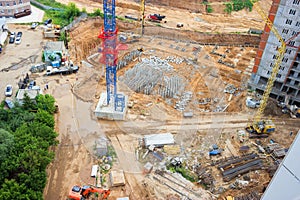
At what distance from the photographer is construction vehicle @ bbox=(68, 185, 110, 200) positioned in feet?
103

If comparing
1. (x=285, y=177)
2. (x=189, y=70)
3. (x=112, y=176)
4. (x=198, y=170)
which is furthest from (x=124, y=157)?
(x=285, y=177)

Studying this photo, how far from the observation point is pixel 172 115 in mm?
43938

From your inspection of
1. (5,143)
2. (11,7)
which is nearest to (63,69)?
(5,143)

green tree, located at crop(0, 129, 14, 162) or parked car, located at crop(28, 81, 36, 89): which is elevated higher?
green tree, located at crop(0, 129, 14, 162)

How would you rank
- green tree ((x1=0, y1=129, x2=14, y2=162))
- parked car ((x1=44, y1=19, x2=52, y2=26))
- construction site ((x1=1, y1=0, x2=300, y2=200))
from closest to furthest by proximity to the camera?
green tree ((x1=0, y1=129, x2=14, y2=162)) < construction site ((x1=1, y1=0, x2=300, y2=200)) < parked car ((x1=44, y1=19, x2=52, y2=26))

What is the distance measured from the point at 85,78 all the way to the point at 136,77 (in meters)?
8.73

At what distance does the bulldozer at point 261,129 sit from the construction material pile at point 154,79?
40.8 ft

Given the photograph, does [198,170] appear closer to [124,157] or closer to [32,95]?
[124,157]

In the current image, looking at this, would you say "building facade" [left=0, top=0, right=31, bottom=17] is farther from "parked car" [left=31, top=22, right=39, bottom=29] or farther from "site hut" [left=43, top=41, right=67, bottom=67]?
"site hut" [left=43, top=41, right=67, bottom=67]

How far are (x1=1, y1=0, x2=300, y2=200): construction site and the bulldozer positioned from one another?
0.18 m

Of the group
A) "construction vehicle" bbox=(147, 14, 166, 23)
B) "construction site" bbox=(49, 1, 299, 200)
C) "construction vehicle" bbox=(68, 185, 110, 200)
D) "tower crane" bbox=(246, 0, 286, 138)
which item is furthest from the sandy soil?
"construction vehicle" bbox=(68, 185, 110, 200)

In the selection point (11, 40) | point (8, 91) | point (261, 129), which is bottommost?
→ point (8, 91)

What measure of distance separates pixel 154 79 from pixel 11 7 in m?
38.8

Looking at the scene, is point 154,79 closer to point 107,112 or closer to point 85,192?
point 107,112
